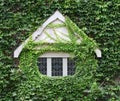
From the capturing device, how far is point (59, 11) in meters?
11.0

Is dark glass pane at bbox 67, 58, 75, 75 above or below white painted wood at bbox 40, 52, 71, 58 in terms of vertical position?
below

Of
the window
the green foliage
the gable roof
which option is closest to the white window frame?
the window

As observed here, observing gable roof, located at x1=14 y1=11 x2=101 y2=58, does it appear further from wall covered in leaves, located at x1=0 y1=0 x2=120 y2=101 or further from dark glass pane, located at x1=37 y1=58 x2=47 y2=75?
dark glass pane, located at x1=37 y1=58 x2=47 y2=75

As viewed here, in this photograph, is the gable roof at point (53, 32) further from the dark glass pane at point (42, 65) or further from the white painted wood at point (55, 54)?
the dark glass pane at point (42, 65)

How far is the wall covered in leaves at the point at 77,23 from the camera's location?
1090 cm

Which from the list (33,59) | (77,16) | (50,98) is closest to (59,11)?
(77,16)

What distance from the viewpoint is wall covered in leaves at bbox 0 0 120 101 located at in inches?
429

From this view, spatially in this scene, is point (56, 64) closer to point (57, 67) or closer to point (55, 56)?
point (57, 67)

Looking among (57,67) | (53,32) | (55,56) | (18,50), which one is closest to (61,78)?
(57,67)

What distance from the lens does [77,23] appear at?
11.0 meters

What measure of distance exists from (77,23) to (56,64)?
1.11m

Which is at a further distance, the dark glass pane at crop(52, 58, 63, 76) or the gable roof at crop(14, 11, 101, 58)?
the dark glass pane at crop(52, 58, 63, 76)

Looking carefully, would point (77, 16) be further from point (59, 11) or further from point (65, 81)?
point (65, 81)

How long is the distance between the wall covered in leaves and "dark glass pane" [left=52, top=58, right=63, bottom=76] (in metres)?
0.75
